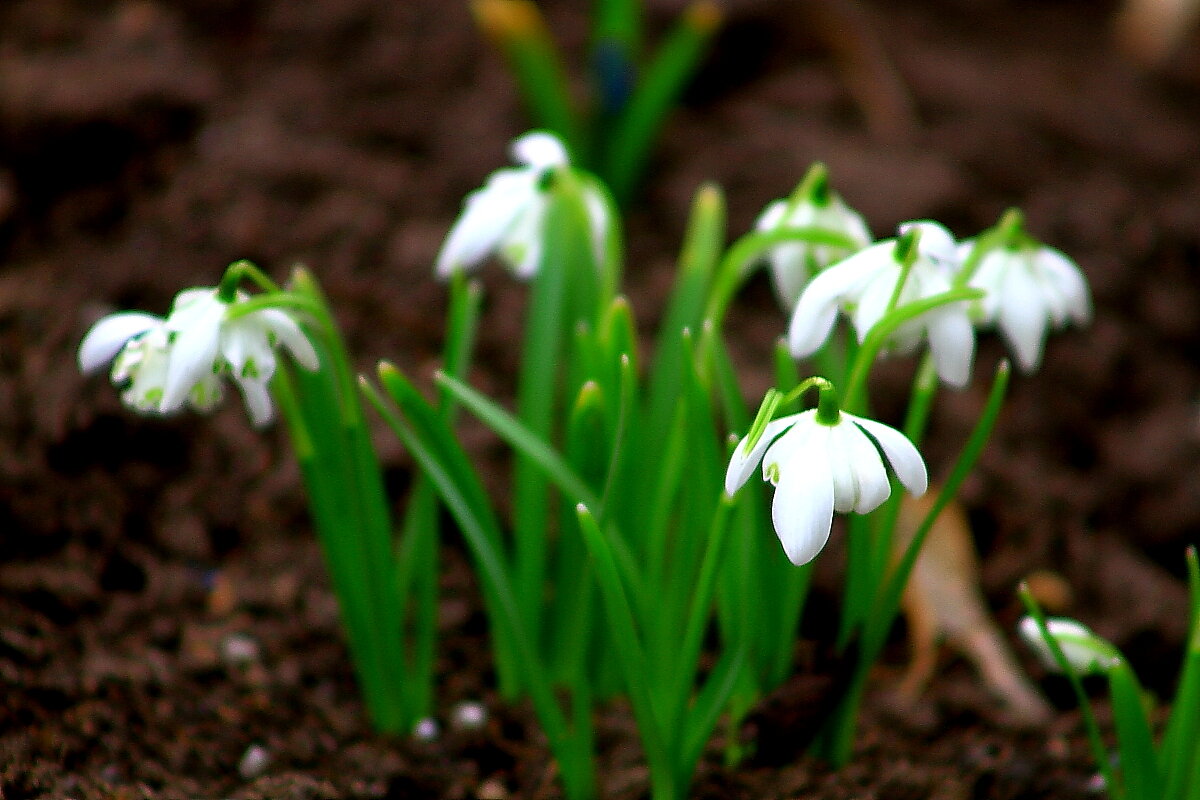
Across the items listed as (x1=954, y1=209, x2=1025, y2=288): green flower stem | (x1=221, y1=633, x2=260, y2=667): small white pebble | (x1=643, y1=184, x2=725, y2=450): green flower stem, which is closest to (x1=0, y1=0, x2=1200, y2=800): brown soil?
(x1=221, y1=633, x2=260, y2=667): small white pebble

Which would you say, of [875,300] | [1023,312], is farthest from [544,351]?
[1023,312]

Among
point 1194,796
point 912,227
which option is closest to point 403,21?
point 912,227

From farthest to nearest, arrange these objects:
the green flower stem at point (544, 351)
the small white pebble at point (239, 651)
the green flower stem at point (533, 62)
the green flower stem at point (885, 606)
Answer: the green flower stem at point (533, 62) → the small white pebble at point (239, 651) → the green flower stem at point (544, 351) → the green flower stem at point (885, 606)

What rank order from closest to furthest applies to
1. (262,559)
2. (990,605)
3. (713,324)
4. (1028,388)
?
(713,324), (262,559), (990,605), (1028,388)

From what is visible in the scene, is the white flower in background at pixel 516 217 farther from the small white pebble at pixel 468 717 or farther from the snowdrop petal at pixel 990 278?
the small white pebble at pixel 468 717

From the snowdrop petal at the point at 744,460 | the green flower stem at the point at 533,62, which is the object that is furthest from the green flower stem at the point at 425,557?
the green flower stem at the point at 533,62

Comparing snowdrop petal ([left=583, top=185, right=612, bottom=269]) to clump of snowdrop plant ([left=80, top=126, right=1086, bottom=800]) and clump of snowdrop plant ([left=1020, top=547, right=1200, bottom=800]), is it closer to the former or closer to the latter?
clump of snowdrop plant ([left=80, top=126, right=1086, bottom=800])

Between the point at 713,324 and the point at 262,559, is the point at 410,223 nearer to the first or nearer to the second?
the point at 262,559
